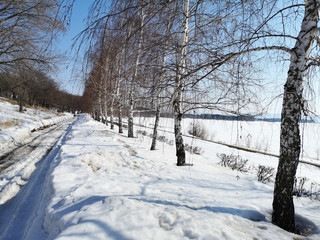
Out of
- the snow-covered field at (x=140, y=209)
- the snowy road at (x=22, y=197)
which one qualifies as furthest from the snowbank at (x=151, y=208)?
the snowy road at (x=22, y=197)

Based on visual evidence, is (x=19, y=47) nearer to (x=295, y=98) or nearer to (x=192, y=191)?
(x=192, y=191)

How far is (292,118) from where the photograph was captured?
6.69ft

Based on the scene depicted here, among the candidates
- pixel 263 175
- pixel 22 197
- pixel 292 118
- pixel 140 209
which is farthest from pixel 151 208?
pixel 263 175

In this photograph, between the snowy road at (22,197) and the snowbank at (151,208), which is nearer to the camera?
the snowbank at (151,208)

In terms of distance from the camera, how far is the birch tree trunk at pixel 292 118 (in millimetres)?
1906

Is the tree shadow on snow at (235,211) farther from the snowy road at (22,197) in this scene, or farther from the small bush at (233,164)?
the small bush at (233,164)

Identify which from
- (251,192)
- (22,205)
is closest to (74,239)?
(22,205)

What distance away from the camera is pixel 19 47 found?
25.5ft

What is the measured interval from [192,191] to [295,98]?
2.38m

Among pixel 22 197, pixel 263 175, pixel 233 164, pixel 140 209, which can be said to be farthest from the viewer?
pixel 233 164

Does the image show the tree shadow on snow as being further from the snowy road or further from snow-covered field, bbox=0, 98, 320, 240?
the snowy road

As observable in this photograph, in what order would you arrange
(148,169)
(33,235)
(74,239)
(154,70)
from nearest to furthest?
(74,239), (33,235), (154,70), (148,169)

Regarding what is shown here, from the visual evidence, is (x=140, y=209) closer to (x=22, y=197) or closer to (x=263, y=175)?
(x=22, y=197)

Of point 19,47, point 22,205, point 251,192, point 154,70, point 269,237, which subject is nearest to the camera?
point 269,237
